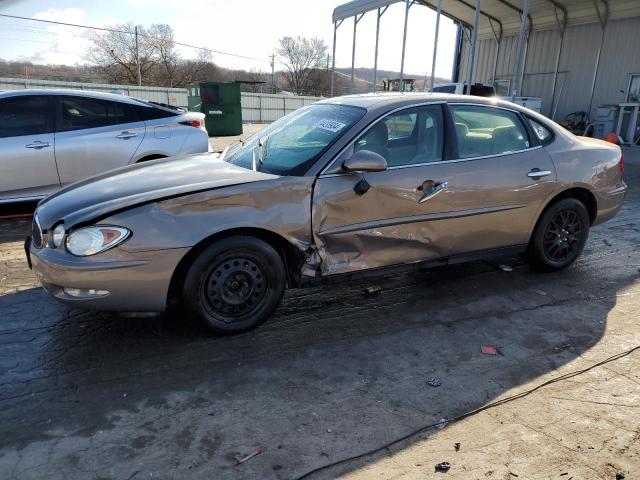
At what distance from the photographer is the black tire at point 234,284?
3248 mm

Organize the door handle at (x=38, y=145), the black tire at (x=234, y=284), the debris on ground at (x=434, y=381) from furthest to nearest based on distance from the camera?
the door handle at (x=38, y=145) → the black tire at (x=234, y=284) → the debris on ground at (x=434, y=381)

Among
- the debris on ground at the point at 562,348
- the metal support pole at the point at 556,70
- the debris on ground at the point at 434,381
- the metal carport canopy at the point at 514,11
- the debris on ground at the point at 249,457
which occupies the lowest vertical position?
the debris on ground at the point at 249,457

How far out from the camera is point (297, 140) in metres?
3.96

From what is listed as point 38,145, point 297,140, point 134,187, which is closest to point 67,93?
point 38,145

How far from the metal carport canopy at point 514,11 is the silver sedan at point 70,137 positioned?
504 inches

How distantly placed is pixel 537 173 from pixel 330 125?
1857mm

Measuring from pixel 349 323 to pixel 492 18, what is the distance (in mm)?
23103

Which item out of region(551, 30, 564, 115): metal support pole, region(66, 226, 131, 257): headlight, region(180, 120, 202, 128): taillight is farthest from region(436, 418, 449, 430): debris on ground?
region(551, 30, 564, 115): metal support pole

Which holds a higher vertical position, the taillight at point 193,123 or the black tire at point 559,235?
the taillight at point 193,123

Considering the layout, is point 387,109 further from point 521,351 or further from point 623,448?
point 623,448

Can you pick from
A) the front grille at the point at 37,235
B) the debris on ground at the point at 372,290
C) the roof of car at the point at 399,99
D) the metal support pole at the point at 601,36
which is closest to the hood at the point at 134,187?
the front grille at the point at 37,235

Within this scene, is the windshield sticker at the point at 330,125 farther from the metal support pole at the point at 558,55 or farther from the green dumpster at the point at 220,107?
the metal support pole at the point at 558,55

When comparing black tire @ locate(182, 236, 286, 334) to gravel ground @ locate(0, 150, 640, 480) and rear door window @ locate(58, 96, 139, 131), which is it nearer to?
gravel ground @ locate(0, 150, 640, 480)

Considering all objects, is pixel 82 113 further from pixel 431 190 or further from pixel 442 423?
pixel 442 423
